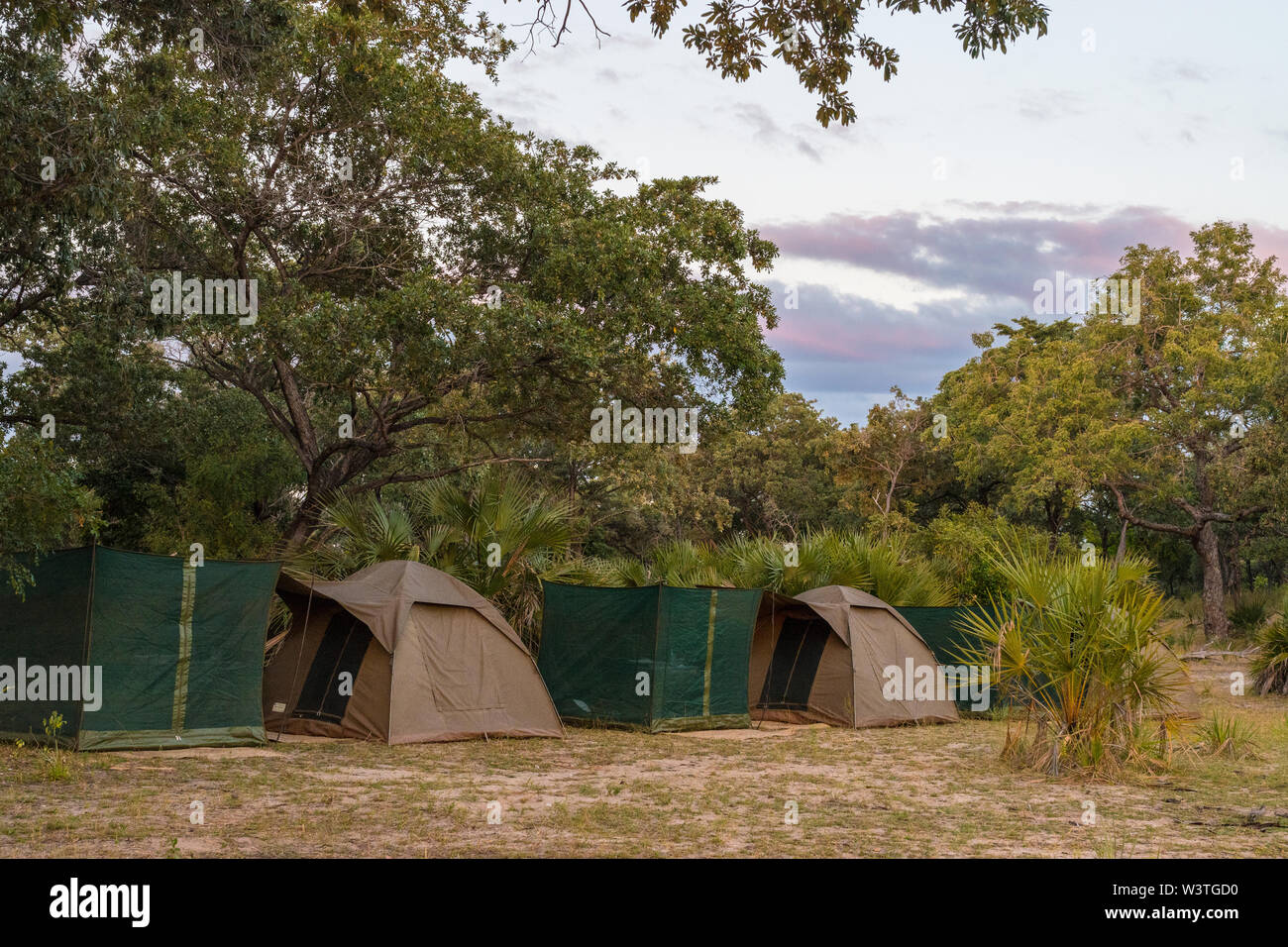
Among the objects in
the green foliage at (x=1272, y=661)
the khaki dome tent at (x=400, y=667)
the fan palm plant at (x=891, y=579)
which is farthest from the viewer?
the green foliage at (x=1272, y=661)

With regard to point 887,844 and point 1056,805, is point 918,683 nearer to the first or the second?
point 1056,805

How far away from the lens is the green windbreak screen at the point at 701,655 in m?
15.4

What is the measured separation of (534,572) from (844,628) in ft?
15.0

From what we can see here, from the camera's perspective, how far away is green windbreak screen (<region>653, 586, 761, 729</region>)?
15.4m

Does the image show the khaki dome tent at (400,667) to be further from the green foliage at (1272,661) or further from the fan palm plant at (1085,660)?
the green foliage at (1272,661)

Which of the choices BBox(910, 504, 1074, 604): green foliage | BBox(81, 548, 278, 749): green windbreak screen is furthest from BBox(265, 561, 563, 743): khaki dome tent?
BBox(910, 504, 1074, 604): green foliage

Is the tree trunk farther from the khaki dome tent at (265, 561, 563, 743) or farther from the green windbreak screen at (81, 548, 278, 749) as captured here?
the green windbreak screen at (81, 548, 278, 749)

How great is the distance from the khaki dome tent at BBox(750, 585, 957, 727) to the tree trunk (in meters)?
23.0

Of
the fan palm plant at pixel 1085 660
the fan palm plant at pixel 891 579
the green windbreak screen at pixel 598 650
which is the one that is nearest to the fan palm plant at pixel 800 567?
the fan palm plant at pixel 891 579

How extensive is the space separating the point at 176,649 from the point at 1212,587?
113 feet

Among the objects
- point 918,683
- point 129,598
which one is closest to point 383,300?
point 129,598

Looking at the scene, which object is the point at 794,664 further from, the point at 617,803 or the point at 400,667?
the point at 617,803

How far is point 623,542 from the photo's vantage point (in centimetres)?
4450

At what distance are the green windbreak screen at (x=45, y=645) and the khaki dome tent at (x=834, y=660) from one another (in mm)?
9254
